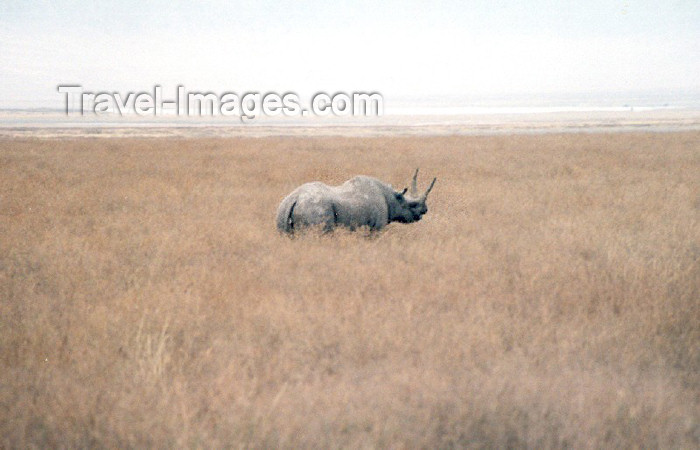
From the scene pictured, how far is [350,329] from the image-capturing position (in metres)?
4.68

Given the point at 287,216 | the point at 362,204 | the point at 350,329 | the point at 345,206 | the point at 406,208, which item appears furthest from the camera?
the point at 406,208

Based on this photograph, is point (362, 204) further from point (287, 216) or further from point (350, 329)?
point (350, 329)

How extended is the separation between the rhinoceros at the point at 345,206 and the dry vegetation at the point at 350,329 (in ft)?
1.15

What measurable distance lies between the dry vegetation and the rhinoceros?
35 centimetres

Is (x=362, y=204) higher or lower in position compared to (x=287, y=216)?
higher

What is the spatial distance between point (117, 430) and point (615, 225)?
907 cm

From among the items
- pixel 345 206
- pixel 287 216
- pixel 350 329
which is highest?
pixel 345 206

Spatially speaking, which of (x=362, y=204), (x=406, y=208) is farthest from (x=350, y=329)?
(x=406, y=208)

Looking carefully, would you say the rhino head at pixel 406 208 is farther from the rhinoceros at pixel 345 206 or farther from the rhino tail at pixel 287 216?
the rhino tail at pixel 287 216

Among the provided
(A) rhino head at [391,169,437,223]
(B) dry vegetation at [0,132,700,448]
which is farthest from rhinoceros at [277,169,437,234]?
(B) dry vegetation at [0,132,700,448]

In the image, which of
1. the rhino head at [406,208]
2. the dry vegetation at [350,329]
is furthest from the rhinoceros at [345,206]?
the dry vegetation at [350,329]

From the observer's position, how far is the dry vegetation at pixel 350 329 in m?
3.29

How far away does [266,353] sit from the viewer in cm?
431

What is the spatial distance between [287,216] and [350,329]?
3.98 metres
